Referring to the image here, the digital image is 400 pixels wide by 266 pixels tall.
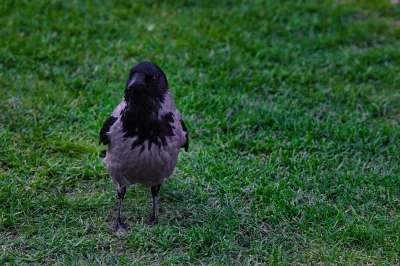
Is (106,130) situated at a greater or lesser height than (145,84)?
lesser

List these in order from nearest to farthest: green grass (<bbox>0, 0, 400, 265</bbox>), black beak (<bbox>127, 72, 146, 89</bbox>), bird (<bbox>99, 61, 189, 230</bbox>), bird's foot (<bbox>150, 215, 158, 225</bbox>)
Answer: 1. black beak (<bbox>127, 72, 146, 89</bbox>)
2. bird (<bbox>99, 61, 189, 230</bbox>)
3. green grass (<bbox>0, 0, 400, 265</bbox>)
4. bird's foot (<bbox>150, 215, 158, 225</bbox>)

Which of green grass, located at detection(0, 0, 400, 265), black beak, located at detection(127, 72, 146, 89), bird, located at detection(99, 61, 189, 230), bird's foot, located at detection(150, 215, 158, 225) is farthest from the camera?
bird's foot, located at detection(150, 215, 158, 225)

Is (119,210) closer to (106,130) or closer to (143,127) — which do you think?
(106,130)

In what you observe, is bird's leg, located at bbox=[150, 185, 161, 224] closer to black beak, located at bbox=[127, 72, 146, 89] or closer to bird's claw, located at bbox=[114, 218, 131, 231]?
bird's claw, located at bbox=[114, 218, 131, 231]

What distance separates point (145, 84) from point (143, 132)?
0.34 metres

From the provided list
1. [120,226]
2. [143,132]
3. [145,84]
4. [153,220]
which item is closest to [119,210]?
[120,226]

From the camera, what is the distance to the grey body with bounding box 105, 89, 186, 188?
3820mm

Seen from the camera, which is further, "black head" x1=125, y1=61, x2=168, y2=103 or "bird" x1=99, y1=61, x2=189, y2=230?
"bird" x1=99, y1=61, x2=189, y2=230

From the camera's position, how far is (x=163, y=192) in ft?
14.8

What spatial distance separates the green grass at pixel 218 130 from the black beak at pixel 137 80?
1096mm

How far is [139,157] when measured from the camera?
12.5 ft

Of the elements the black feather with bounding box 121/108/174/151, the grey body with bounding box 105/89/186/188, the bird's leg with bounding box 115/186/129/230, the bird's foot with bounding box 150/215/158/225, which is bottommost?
the bird's foot with bounding box 150/215/158/225

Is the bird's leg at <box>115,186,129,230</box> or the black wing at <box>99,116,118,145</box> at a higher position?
the black wing at <box>99,116,118,145</box>

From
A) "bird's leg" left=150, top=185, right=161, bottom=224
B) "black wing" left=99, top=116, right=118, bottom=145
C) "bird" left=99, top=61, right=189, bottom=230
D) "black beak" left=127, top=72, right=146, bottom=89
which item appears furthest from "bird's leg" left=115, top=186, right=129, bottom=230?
"black beak" left=127, top=72, right=146, bottom=89
